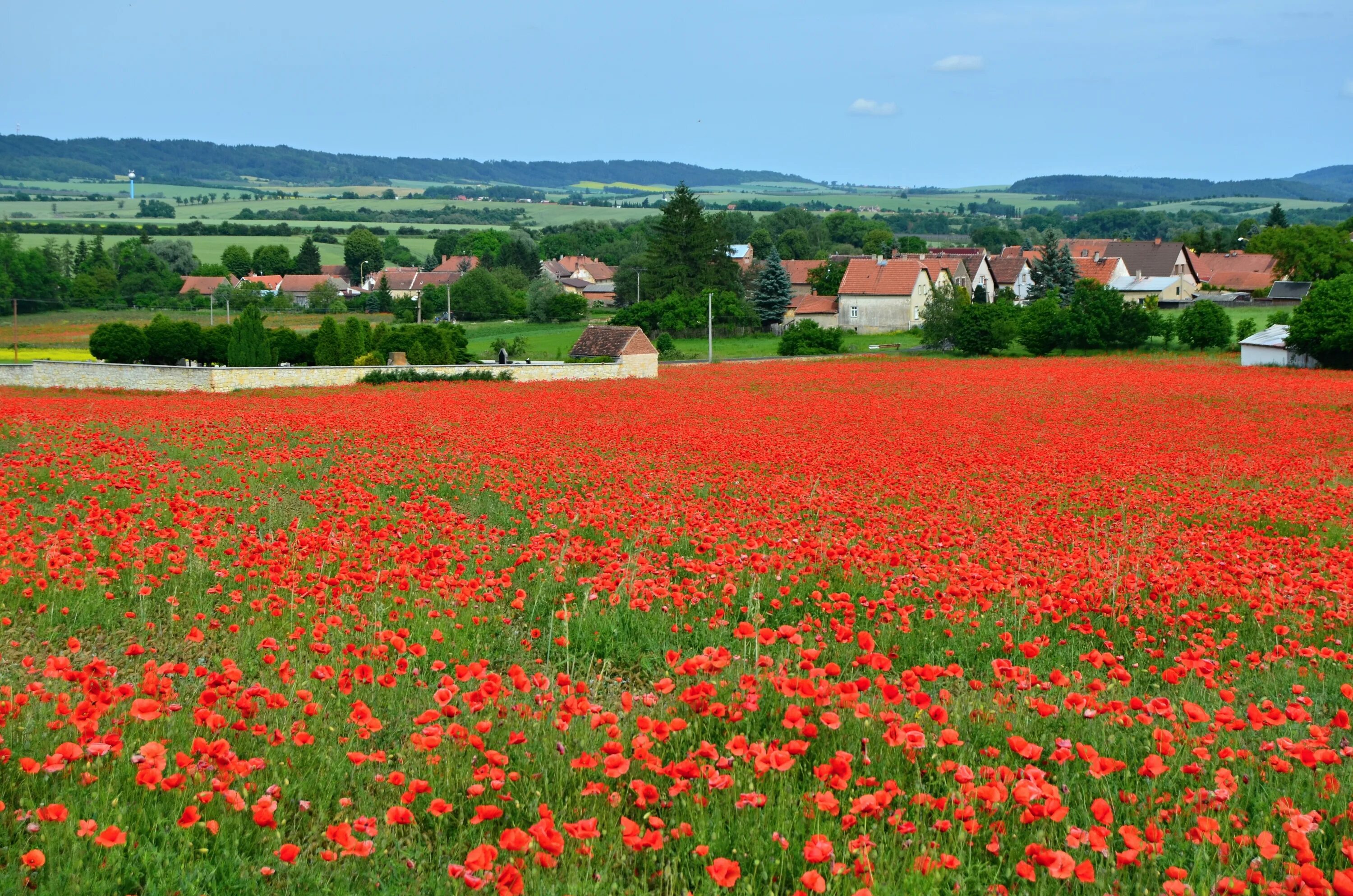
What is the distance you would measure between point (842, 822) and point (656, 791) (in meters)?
0.73

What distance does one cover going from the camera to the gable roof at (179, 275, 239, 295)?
117m

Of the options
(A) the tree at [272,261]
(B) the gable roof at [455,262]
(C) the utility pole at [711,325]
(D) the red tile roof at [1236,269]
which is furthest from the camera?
(B) the gable roof at [455,262]

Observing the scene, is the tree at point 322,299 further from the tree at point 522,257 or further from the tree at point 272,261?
the tree at point 272,261

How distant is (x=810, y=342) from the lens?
7006 cm

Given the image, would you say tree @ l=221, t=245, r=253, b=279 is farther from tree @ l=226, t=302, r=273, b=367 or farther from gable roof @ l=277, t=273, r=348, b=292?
tree @ l=226, t=302, r=273, b=367

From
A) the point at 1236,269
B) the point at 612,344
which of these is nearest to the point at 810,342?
the point at 612,344

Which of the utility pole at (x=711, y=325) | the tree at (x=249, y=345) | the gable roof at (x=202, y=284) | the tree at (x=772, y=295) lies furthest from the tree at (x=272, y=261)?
the tree at (x=249, y=345)

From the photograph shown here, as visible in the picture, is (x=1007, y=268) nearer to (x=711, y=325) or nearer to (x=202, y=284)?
(x=711, y=325)

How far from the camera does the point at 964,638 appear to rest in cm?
734

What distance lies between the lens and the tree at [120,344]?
5041 centimetres

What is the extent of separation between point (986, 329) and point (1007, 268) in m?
58.7

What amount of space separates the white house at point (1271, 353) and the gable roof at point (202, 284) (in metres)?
97.7

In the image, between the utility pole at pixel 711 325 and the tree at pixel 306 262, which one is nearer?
the utility pole at pixel 711 325

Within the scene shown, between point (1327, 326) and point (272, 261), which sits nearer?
point (1327, 326)
